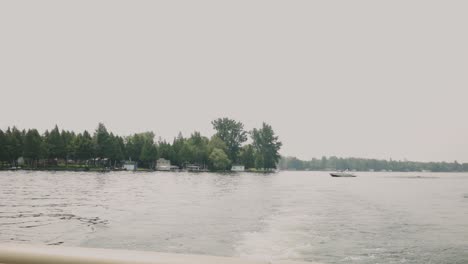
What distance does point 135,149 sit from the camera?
6304 inches

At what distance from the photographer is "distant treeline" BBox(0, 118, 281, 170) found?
133 m

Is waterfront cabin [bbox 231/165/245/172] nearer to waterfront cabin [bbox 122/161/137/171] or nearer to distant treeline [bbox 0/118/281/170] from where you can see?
distant treeline [bbox 0/118/281/170]

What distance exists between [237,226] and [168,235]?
15.5 ft

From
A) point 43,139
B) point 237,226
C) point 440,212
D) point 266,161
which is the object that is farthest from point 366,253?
point 266,161

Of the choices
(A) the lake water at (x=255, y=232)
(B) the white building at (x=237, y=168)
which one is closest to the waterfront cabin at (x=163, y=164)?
(B) the white building at (x=237, y=168)

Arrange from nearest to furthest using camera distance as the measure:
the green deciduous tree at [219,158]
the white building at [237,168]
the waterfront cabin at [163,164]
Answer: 1. the green deciduous tree at [219,158]
2. the waterfront cabin at [163,164]
3. the white building at [237,168]

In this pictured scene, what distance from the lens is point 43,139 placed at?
140 metres

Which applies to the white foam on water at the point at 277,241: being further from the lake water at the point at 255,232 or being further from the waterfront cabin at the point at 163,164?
the waterfront cabin at the point at 163,164

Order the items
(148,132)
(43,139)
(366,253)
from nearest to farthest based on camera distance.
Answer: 1. (366,253)
2. (43,139)
3. (148,132)

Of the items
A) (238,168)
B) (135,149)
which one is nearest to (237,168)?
(238,168)

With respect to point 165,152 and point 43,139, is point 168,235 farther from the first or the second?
point 165,152

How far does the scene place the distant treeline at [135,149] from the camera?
133m

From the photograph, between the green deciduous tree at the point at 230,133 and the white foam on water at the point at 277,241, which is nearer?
the white foam on water at the point at 277,241

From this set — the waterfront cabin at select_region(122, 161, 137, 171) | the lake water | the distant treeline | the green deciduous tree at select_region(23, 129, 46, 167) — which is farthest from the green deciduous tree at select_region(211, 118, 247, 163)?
the lake water
